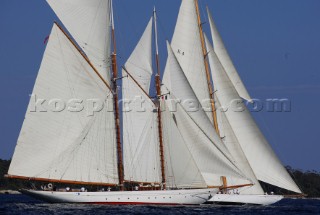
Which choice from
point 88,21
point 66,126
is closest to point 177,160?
point 66,126

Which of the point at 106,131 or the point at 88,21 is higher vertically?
the point at 88,21

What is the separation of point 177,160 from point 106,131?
6298mm

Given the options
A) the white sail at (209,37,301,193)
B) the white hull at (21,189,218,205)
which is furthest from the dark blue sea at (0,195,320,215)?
the white sail at (209,37,301,193)

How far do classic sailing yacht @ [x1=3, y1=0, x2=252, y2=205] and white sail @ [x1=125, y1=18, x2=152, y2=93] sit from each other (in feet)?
0.26

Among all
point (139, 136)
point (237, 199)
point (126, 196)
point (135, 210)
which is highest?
point (139, 136)

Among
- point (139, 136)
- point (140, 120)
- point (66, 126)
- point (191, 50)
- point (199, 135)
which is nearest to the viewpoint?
point (199, 135)

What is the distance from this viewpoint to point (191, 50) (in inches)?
2721

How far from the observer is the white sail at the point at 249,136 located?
6675cm

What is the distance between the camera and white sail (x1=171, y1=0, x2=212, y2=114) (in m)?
68.3

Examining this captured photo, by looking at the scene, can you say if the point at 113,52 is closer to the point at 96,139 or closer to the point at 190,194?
the point at 96,139

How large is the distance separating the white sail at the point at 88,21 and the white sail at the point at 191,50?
238 inches

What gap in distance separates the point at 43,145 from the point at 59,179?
328 cm

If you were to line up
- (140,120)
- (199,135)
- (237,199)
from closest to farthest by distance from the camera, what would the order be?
(199,135), (140,120), (237,199)

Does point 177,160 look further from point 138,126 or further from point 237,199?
point 237,199
